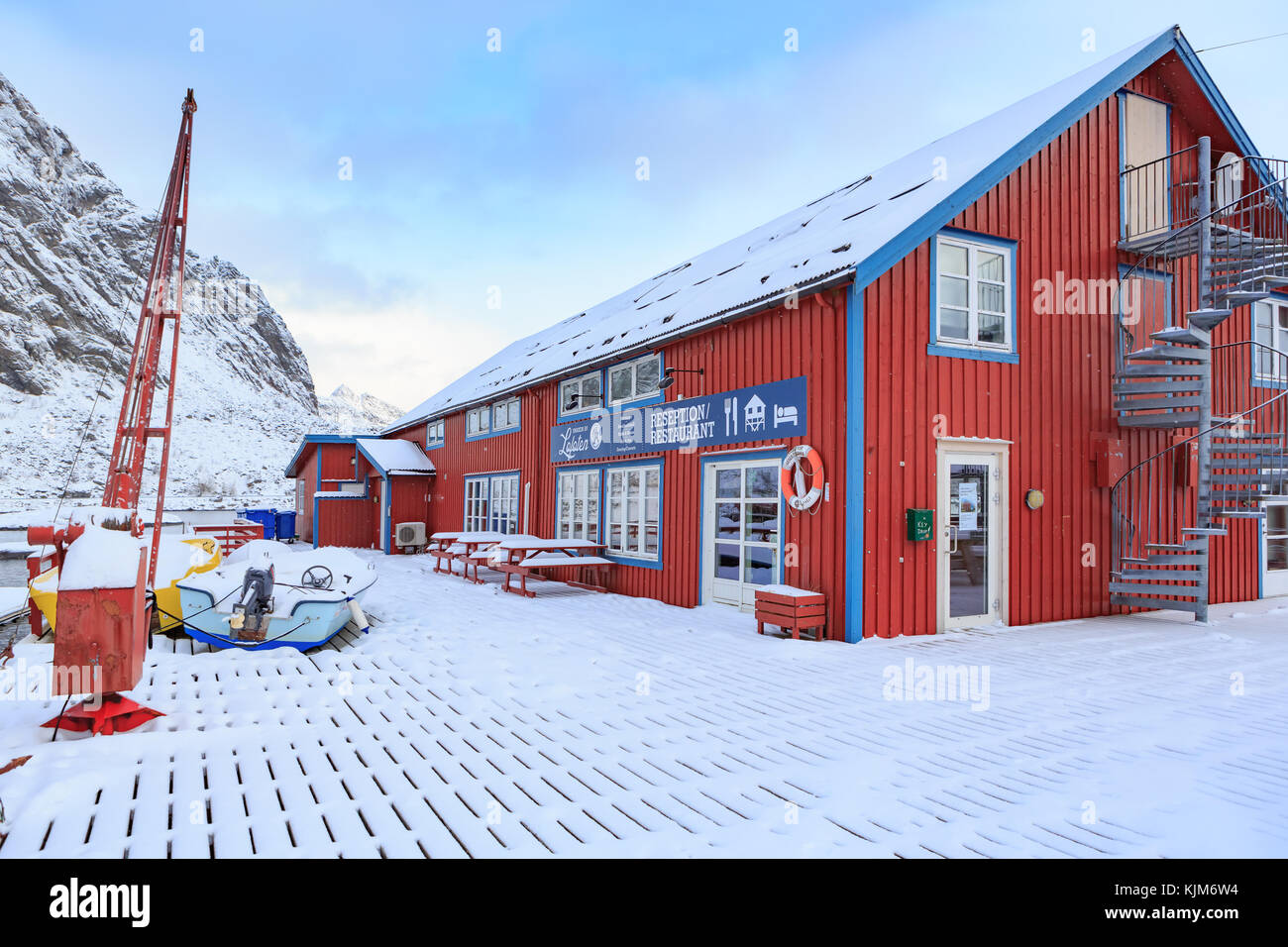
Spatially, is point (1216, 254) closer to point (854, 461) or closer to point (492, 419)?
point (854, 461)

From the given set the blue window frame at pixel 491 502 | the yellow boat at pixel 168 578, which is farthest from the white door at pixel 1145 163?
the yellow boat at pixel 168 578

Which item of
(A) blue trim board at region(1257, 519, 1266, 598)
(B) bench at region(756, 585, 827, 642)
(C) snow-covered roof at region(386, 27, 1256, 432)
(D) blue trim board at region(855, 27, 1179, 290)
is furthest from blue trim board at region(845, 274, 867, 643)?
(A) blue trim board at region(1257, 519, 1266, 598)

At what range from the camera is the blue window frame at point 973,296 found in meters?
8.88

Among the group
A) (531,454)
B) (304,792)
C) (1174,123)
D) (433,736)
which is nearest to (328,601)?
(433,736)

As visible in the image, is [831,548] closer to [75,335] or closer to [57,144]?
[75,335]

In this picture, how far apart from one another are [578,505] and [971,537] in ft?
24.4

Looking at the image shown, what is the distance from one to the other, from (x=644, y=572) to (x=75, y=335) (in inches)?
2963

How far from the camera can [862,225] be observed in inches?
379

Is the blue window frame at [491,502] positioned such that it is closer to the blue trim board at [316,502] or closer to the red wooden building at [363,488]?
the red wooden building at [363,488]

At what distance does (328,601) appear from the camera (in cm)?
743

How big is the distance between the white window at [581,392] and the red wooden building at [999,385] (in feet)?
3.49

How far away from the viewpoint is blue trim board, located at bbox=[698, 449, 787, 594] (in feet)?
30.0

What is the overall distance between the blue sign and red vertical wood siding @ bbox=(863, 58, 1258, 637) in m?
1.22
